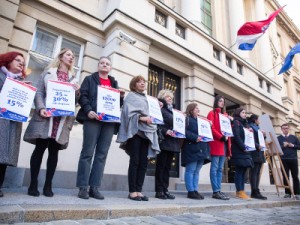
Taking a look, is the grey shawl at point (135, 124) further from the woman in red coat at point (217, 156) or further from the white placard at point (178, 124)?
the woman in red coat at point (217, 156)

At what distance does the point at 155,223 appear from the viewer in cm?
278

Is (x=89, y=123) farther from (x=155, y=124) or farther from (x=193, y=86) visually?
(x=193, y=86)

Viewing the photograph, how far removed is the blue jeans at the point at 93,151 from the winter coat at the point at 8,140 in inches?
34.2

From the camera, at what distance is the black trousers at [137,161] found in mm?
3926

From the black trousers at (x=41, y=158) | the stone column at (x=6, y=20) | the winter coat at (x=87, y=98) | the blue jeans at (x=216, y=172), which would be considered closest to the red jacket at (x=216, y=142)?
the blue jeans at (x=216, y=172)

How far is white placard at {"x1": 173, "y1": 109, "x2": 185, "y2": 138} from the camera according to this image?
15.2 ft

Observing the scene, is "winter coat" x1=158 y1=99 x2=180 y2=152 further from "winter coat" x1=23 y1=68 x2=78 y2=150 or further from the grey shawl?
"winter coat" x1=23 y1=68 x2=78 y2=150

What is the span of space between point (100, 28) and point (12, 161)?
200 inches

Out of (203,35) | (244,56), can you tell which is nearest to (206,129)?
(203,35)

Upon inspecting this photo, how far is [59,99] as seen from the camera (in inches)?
133

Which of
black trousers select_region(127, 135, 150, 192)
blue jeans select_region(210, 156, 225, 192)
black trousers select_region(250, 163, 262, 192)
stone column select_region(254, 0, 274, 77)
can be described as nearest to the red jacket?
blue jeans select_region(210, 156, 225, 192)

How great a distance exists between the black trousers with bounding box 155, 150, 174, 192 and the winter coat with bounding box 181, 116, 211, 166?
1.29 ft

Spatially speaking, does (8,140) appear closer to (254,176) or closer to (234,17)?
(254,176)

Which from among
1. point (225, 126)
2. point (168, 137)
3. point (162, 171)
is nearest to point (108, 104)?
point (168, 137)
